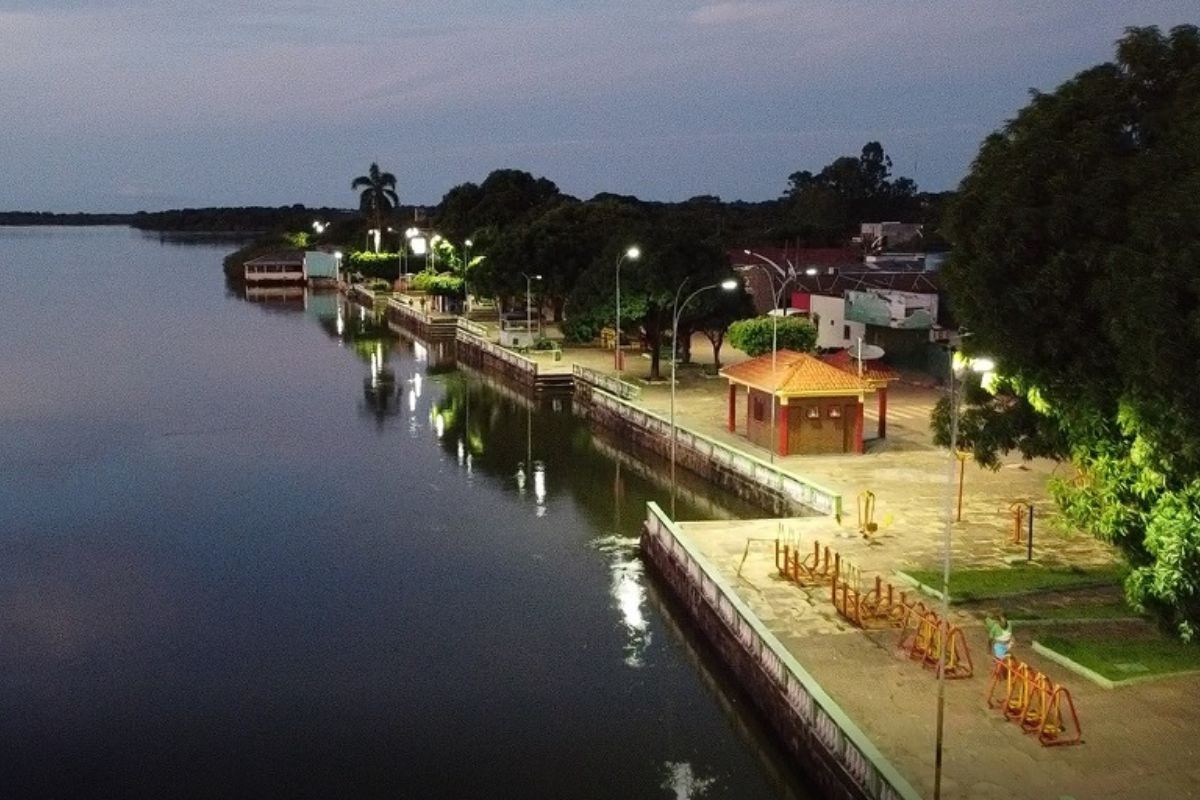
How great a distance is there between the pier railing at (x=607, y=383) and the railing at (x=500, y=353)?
3.46m

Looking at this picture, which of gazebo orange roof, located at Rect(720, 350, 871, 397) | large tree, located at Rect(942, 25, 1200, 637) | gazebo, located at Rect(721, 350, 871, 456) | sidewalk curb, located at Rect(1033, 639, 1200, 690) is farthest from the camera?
gazebo, located at Rect(721, 350, 871, 456)

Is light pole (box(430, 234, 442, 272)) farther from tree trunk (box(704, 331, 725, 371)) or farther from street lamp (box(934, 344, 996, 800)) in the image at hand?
street lamp (box(934, 344, 996, 800))

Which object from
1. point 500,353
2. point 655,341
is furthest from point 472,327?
point 655,341

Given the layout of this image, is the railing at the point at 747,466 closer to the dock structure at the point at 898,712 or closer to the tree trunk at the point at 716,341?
the dock structure at the point at 898,712

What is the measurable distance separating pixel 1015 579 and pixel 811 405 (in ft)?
48.7

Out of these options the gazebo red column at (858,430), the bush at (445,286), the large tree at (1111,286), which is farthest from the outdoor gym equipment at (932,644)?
the bush at (445,286)

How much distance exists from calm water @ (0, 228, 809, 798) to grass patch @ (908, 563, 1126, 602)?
5.27 metres

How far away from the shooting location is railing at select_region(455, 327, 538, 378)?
6644 centimetres

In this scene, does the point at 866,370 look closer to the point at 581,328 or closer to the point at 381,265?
the point at 581,328

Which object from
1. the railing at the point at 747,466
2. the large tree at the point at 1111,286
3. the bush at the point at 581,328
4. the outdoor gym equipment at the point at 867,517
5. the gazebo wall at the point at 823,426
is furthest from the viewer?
the bush at the point at 581,328

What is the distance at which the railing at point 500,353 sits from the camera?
66.4m

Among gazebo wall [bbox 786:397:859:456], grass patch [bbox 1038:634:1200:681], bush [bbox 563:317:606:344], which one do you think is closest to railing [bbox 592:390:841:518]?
gazebo wall [bbox 786:397:859:456]

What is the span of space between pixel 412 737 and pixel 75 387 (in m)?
50.7

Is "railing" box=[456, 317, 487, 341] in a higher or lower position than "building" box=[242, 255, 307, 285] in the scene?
→ lower
